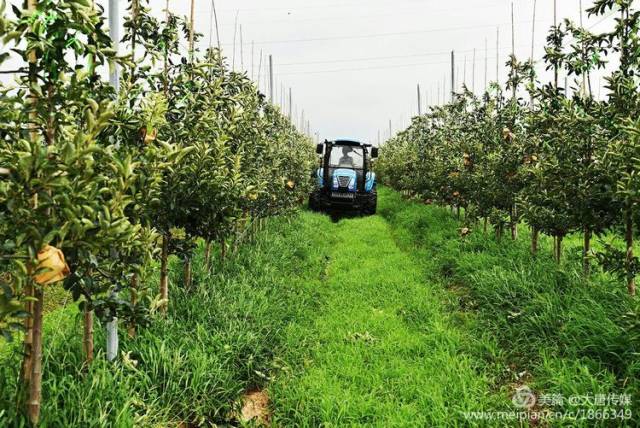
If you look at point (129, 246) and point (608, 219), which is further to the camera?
point (608, 219)

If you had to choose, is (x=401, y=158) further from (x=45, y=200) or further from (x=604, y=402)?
(x=45, y=200)

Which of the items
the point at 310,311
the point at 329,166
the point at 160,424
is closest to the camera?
the point at 160,424

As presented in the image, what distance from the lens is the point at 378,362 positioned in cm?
412

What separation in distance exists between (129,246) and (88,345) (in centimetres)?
97

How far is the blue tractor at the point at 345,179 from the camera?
1402 centimetres

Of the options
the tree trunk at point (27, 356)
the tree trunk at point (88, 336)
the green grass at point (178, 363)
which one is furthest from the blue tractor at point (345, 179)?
the tree trunk at point (27, 356)

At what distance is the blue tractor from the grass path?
7.28 m

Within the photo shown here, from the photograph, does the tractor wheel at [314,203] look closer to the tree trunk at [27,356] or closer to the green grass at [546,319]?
the green grass at [546,319]

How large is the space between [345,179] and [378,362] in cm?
1023

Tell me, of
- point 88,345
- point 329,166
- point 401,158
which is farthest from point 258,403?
point 401,158

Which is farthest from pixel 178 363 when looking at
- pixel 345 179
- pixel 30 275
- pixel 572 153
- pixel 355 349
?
pixel 345 179

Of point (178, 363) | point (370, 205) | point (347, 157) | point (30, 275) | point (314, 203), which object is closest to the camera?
point (30, 275)

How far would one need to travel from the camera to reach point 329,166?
1467 centimetres

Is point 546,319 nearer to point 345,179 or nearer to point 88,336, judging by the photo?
point 88,336
